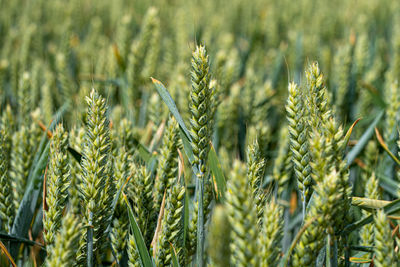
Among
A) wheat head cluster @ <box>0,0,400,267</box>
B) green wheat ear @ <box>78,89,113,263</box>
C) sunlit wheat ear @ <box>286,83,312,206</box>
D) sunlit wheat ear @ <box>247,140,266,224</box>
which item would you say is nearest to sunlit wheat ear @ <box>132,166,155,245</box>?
wheat head cluster @ <box>0,0,400,267</box>

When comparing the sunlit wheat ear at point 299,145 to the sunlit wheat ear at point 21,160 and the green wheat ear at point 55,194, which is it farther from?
the sunlit wheat ear at point 21,160

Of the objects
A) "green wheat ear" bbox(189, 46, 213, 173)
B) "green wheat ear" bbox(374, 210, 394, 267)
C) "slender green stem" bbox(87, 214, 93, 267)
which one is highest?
"green wheat ear" bbox(189, 46, 213, 173)

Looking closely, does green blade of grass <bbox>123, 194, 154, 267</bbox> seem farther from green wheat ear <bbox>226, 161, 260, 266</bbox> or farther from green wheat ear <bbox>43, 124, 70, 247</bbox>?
green wheat ear <bbox>226, 161, 260, 266</bbox>

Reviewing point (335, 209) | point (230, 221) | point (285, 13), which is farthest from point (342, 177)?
point (285, 13)

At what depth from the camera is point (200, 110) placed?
96 cm

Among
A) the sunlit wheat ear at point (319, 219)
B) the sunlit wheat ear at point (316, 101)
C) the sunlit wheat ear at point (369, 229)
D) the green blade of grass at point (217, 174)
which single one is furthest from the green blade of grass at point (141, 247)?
the sunlit wheat ear at point (369, 229)

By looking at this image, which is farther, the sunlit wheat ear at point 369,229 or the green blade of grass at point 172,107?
the sunlit wheat ear at point 369,229

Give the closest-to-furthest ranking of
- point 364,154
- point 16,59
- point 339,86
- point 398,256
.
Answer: point 398,256 < point 364,154 < point 339,86 < point 16,59

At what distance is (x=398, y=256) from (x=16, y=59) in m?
2.25

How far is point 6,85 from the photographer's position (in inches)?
97.5

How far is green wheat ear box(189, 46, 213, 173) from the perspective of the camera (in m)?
0.96

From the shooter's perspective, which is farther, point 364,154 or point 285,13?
point 285,13

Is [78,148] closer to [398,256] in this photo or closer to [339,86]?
[398,256]

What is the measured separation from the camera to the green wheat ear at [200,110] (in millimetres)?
957
